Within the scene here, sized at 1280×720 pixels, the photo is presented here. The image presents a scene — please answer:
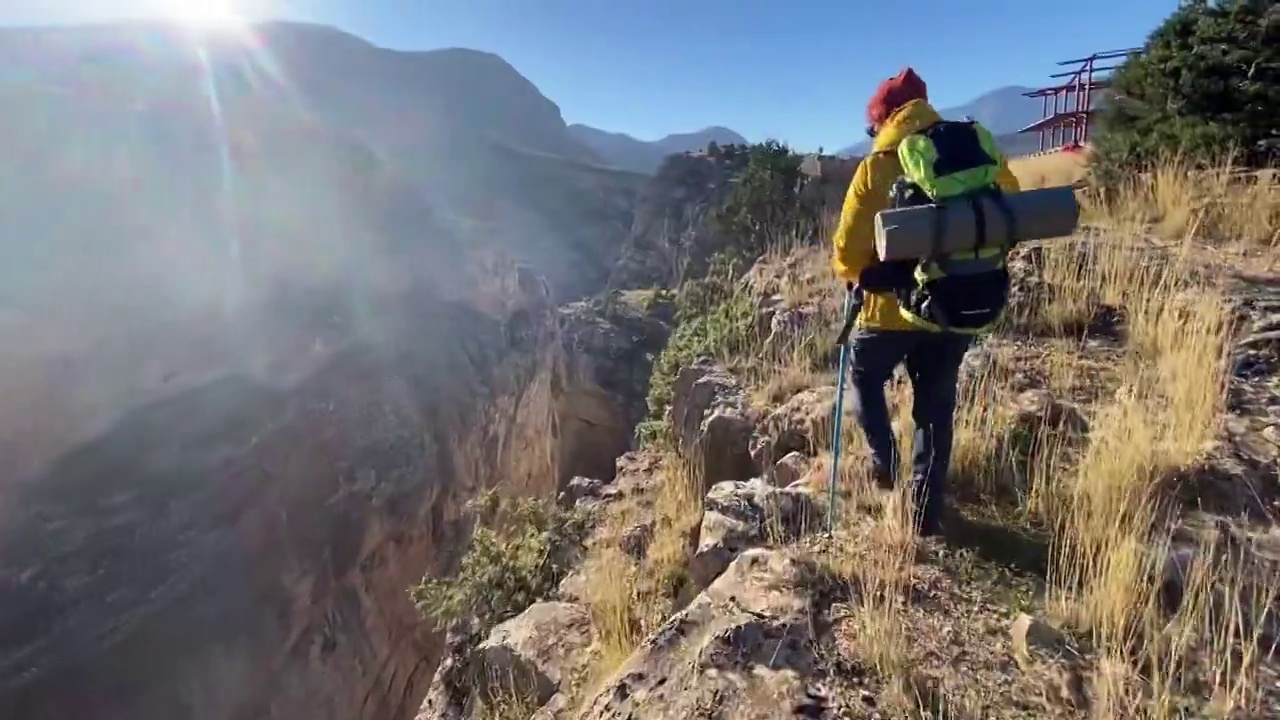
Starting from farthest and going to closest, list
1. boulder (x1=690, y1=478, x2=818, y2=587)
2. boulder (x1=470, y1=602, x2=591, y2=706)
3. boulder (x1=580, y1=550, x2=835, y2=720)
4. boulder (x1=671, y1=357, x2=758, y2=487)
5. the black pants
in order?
boulder (x1=671, y1=357, x2=758, y2=487)
boulder (x1=470, y1=602, x2=591, y2=706)
boulder (x1=690, y1=478, x2=818, y2=587)
the black pants
boulder (x1=580, y1=550, x2=835, y2=720)

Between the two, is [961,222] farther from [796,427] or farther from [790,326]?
[790,326]

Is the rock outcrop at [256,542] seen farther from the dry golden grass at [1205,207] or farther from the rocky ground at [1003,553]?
the dry golden grass at [1205,207]

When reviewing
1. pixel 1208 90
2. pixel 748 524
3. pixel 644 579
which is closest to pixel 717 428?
pixel 644 579

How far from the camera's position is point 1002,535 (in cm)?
274

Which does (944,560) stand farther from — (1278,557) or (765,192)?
(765,192)

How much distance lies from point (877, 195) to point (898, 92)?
0.45 meters

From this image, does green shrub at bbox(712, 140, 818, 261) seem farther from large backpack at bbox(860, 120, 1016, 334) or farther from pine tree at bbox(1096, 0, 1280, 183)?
large backpack at bbox(860, 120, 1016, 334)

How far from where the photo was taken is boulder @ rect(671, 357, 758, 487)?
4.61m

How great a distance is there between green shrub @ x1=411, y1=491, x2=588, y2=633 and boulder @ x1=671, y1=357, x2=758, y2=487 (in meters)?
1.49

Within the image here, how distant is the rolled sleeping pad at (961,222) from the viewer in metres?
2.34

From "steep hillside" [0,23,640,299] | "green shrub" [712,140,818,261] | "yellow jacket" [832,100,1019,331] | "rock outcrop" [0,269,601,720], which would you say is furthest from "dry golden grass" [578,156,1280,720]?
"steep hillside" [0,23,640,299]

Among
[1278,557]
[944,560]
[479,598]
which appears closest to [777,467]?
[944,560]

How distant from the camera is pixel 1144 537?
2.41 meters

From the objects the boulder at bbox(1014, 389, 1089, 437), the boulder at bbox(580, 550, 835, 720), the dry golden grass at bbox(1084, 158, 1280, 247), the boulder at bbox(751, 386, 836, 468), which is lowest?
the boulder at bbox(580, 550, 835, 720)
